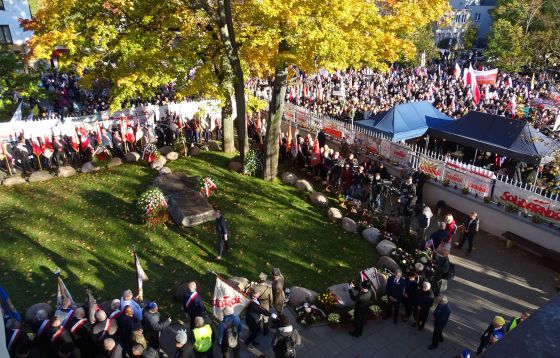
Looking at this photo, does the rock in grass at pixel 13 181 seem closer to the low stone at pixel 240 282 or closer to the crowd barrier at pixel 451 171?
the low stone at pixel 240 282

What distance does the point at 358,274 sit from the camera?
37.7ft

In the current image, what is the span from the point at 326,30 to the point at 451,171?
6.90m

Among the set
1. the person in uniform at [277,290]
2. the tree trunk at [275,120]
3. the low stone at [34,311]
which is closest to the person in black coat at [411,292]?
the person in uniform at [277,290]

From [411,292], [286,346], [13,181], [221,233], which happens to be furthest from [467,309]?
[13,181]

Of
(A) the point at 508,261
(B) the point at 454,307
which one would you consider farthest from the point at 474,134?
(B) the point at 454,307

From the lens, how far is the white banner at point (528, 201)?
480 inches

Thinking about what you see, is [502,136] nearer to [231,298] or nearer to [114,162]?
[231,298]

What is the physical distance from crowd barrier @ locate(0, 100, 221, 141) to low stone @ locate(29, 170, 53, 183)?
248 centimetres

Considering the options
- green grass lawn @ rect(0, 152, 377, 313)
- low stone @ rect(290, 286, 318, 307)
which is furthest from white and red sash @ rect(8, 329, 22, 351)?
low stone @ rect(290, 286, 318, 307)

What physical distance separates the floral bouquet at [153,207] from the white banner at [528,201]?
10637 millimetres

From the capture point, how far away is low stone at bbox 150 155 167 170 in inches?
A: 655

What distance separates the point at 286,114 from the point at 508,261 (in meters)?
13.4

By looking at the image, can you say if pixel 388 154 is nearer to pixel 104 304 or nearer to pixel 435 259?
pixel 435 259

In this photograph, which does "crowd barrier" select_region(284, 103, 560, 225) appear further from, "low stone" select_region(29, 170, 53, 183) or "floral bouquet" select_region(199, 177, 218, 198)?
"low stone" select_region(29, 170, 53, 183)
